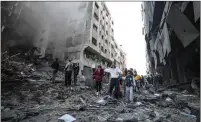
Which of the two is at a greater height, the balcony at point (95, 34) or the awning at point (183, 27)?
the balcony at point (95, 34)

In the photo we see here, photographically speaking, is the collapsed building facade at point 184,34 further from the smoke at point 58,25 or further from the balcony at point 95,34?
the balcony at point 95,34

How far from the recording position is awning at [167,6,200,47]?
5156 millimetres

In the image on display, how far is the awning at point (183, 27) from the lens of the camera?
16.9 ft

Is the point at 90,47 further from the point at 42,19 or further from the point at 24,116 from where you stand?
the point at 24,116

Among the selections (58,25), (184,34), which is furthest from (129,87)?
(58,25)

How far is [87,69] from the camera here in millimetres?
15430

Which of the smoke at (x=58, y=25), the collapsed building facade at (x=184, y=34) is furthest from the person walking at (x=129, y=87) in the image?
the smoke at (x=58, y=25)

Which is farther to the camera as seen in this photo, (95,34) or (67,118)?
(95,34)

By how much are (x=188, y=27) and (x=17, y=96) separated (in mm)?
6655

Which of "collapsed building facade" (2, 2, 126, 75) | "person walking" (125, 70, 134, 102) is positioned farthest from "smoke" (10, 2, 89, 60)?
"person walking" (125, 70, 134, 102)

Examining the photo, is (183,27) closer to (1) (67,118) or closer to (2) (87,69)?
(1) (67,118)

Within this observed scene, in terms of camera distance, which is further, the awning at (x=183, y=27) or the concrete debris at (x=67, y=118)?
the awning at (x=183, y=27)

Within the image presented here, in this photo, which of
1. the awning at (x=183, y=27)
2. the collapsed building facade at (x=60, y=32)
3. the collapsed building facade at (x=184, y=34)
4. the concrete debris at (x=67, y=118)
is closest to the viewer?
the concrete debris at (x=67, y=118)

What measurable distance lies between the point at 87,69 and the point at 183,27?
10.9m
